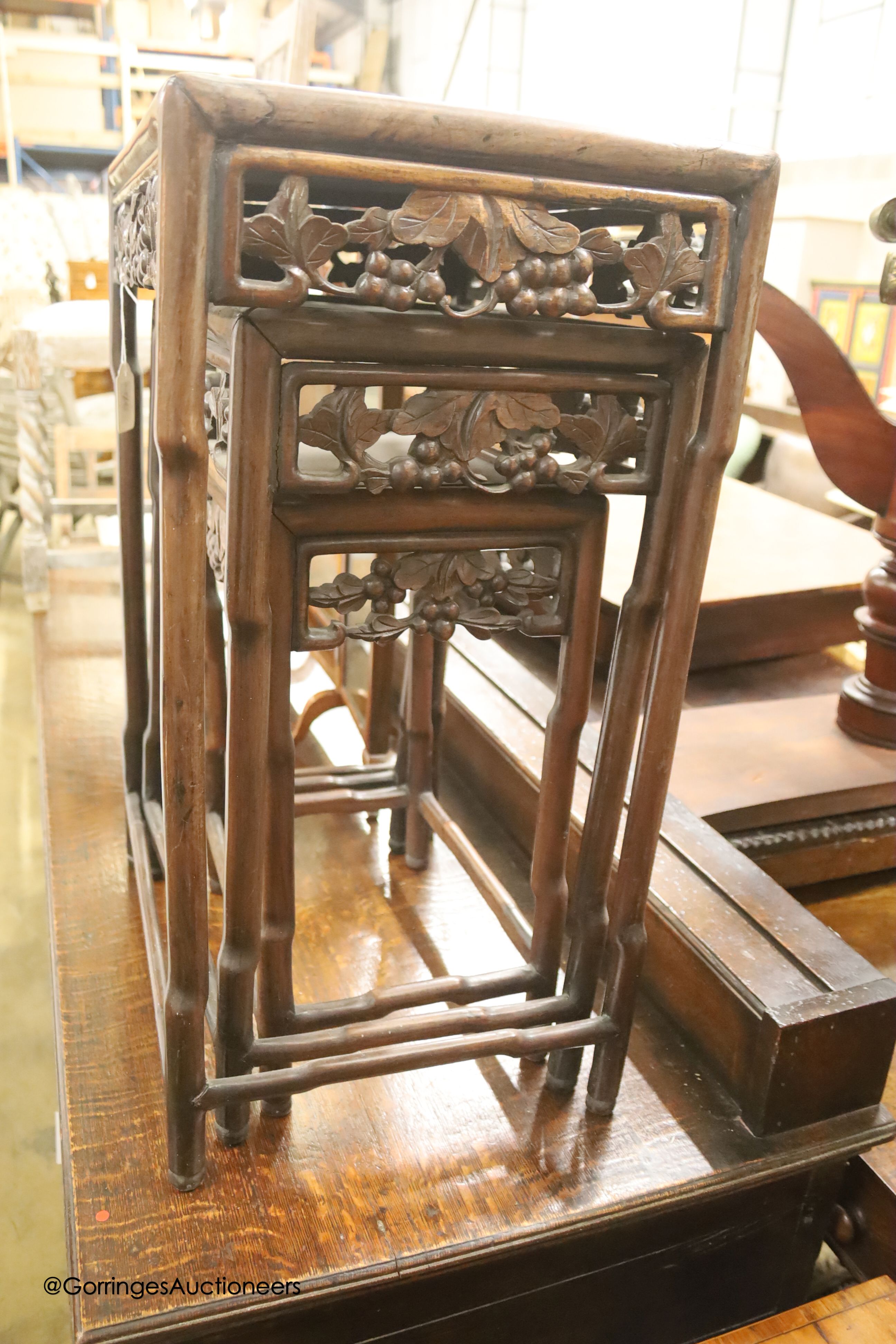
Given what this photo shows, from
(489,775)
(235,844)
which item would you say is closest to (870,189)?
(489,775)

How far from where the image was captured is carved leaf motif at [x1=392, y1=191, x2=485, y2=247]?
0.67m

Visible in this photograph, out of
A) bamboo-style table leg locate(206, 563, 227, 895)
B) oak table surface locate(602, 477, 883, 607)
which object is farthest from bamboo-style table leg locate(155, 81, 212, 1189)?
oak table surface locate(602, 477, 883, 607)

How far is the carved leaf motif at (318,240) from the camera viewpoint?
65 centimetres

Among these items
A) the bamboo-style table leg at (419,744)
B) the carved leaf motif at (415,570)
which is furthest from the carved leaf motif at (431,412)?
the bamboo-style table leg at (419,744)

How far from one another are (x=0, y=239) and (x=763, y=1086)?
6421mm

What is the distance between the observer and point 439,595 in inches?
32.9

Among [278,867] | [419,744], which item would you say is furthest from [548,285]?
[419,744]

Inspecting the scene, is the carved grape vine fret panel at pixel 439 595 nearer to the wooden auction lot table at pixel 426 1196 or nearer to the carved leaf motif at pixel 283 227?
the carved leaf motif at pixel 283 227

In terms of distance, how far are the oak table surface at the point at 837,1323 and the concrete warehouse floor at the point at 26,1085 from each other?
825 mm

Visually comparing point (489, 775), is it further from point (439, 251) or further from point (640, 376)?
point (439, 251)

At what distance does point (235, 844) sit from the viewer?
0.83 metres

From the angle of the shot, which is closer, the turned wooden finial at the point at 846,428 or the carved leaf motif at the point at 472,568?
the carved leaf motif at the point at 472,568

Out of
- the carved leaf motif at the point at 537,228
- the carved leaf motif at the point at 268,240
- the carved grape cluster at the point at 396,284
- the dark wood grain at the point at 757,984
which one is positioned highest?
the carved leaf motif at the point at 537,228

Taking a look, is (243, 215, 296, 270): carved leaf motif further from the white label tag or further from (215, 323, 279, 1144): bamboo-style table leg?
the white label tag
